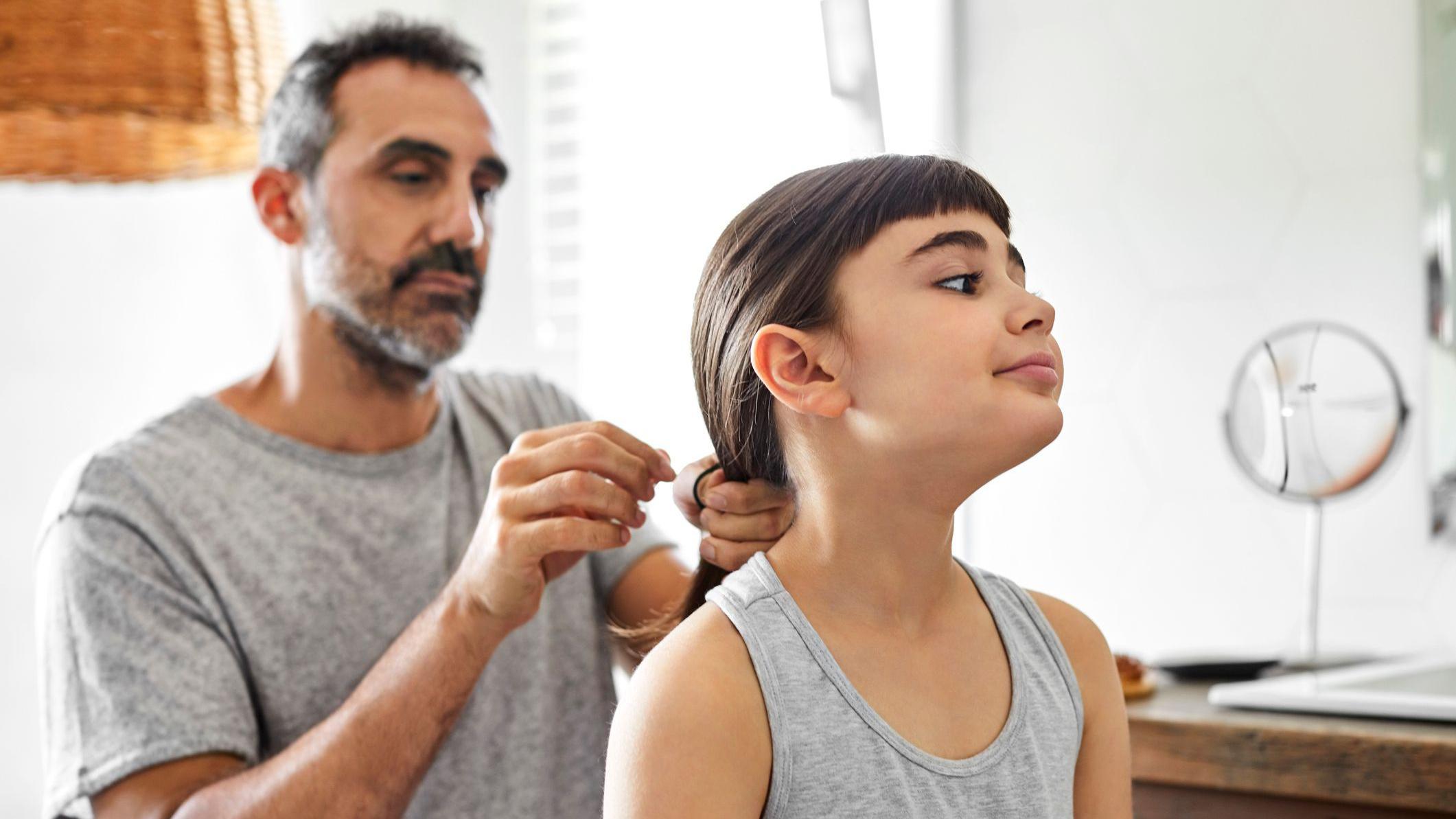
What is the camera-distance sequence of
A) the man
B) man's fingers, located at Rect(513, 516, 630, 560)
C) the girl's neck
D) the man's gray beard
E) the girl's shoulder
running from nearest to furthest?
1. the girl's shoulder
2. the girl's neck
3. man's fingers, located at Rect(513, 516, 630, 560)
4. the man
5. the man's gray beard

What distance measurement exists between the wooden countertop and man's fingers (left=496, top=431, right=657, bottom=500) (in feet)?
1.67

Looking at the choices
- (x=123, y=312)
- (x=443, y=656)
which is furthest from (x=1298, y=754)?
(x=123, y=312)

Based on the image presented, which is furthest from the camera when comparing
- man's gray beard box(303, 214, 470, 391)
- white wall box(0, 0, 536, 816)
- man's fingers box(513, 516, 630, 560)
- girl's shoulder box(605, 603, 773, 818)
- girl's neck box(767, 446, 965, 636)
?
white wall box(0, 0, 536, 816)

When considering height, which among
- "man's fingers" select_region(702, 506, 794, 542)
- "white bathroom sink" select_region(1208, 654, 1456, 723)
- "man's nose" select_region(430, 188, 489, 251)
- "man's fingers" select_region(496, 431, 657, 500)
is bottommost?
"white bathroom sink" select_region(1208, 654, 1456, 723)

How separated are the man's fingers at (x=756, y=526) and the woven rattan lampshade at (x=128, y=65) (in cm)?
74

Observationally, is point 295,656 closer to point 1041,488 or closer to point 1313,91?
point 1041,488

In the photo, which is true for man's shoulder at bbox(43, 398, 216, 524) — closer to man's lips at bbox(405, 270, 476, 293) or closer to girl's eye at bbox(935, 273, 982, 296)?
man's lips at bbox(405, 270, 476, 293)

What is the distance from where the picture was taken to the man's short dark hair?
1.35 meters

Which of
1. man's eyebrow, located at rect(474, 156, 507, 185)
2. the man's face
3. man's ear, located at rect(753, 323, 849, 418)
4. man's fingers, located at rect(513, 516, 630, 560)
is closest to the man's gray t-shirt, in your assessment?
the man's face

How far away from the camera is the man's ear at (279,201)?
4.52 ft

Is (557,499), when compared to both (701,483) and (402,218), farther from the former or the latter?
(402,218)

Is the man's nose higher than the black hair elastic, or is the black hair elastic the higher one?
the man's nose

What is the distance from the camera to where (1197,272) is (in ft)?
4.99

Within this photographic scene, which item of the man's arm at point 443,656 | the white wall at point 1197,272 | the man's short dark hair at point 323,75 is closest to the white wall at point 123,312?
the man's short dark hair at point 323,75
